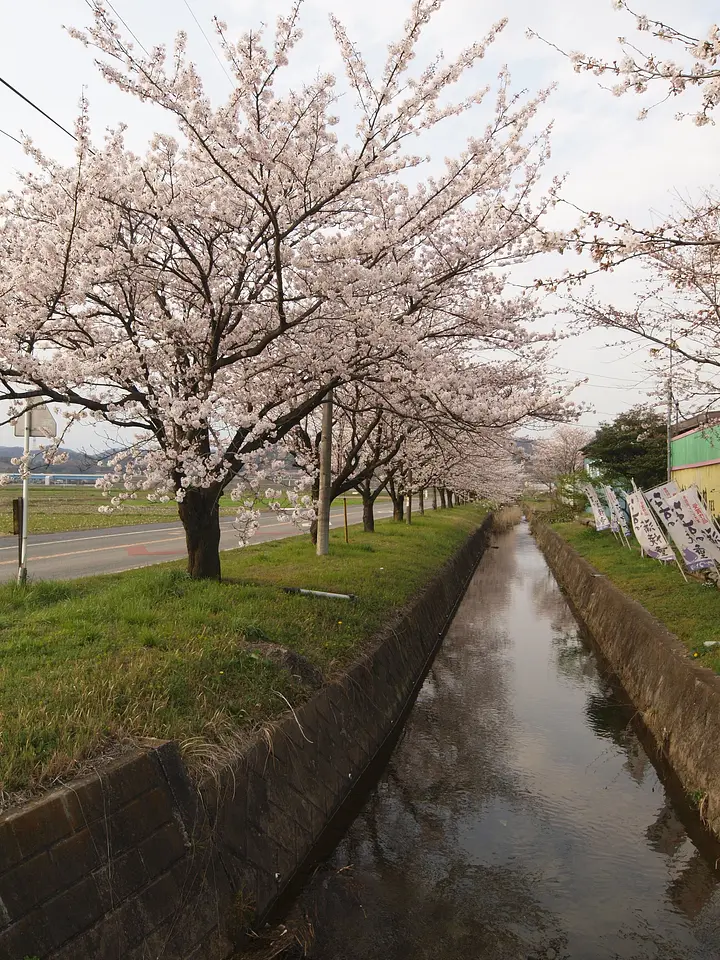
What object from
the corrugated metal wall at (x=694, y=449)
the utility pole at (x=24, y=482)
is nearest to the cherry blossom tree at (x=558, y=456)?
the corrugated metal wall at (x=694, y=449)

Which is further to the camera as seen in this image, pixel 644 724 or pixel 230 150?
pixel 644 724

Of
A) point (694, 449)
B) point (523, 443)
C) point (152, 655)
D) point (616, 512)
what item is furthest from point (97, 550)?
point (694, 449)

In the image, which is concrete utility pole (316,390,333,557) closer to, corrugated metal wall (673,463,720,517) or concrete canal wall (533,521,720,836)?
concrete canal wall (533,521,720,836)

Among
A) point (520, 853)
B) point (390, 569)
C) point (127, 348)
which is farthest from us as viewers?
point (390, 569)

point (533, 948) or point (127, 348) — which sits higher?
point (127, 348)

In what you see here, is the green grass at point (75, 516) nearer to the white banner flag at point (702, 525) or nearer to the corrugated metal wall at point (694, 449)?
the white banner flag at point (702, 525)

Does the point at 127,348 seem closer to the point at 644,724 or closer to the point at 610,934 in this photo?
the point at 610,934

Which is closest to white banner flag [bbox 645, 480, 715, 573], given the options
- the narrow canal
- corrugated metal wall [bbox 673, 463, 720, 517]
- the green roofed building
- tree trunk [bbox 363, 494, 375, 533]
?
the narrow canal

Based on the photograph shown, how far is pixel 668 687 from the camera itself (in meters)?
8.92

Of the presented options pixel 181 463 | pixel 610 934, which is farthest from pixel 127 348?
pixel 610 934

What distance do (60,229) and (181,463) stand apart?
3139 millimetres

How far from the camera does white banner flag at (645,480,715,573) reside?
12.3 m

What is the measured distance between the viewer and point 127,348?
8.37 m

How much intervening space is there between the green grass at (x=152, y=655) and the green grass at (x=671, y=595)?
14.3 feet
